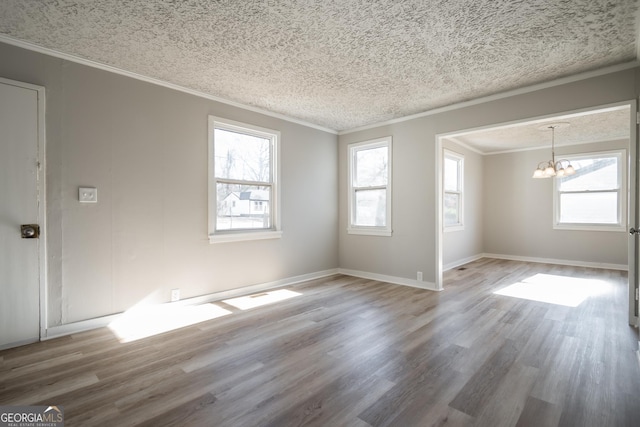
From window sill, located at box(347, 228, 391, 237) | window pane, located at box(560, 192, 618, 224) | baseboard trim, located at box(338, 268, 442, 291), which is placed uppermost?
window pane, located at box(560, 192, 618, 224)

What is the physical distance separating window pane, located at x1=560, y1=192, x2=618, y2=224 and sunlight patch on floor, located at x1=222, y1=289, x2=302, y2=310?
20.3ft

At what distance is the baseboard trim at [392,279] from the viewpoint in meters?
4.58

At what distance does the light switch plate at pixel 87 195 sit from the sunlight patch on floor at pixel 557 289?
502cm

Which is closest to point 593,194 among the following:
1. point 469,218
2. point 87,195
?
point 469,218

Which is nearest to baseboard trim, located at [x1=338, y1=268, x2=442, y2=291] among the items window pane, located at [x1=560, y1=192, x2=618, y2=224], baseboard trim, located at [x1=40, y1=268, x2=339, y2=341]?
baseboard trim, located at [x1=40, y1=268, x2=339, y2=341]

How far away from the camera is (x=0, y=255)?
2.58 metres

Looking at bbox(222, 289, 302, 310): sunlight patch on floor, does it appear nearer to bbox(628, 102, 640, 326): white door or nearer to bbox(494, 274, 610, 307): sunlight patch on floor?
bbox(494, 274, 610, 307): sunlight patch on floor

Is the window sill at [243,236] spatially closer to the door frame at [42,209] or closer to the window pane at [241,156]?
the window pane at [241,156]

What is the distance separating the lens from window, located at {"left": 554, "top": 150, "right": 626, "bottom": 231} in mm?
6051

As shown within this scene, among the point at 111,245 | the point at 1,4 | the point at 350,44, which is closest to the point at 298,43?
the point at 350,44

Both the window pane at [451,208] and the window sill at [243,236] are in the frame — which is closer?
the window sill at [243,236]

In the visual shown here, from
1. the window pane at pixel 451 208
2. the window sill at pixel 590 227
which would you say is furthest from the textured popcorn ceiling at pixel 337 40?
the window sill at pixel 590 227

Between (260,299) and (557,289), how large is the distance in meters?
4.28

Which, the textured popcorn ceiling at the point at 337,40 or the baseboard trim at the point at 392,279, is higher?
the textured popcorn ceiling at the point at 337,40
